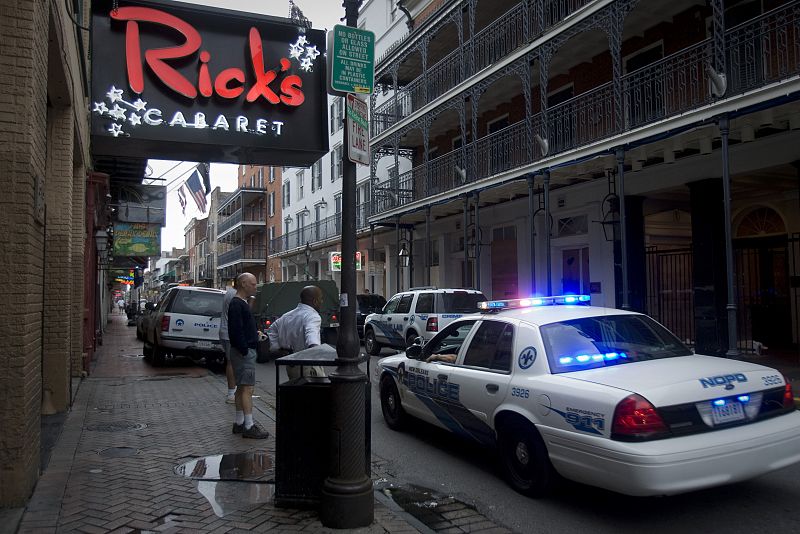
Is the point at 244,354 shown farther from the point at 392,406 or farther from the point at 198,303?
the point at 198,303

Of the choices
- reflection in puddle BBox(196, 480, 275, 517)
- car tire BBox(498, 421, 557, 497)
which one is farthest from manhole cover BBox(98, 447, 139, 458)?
car tire BBox(498, 421, 557, 497)

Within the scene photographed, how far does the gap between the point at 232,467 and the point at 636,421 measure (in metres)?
3.62

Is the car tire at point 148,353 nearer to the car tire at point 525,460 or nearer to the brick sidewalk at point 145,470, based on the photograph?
the brick sidewalk at point 145,470

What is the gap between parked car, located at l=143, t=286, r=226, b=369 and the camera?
1370 centimetres

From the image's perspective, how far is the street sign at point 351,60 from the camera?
15.6 ft

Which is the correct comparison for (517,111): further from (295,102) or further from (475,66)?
(295,102)

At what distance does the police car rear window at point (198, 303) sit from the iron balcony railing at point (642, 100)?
27.9 ft

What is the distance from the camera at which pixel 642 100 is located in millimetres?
14070

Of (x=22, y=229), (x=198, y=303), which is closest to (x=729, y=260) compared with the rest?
(x=22, y=229)

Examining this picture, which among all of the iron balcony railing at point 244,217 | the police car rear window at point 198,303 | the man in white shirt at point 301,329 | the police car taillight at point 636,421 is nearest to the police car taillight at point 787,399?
the police car taillight at point 636,421

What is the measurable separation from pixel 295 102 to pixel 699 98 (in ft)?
29.0

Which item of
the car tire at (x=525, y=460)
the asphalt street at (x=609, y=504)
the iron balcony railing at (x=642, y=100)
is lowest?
the asphalt street at (x=609, y=504)

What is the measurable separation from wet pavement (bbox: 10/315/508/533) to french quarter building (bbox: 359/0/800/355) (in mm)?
7299

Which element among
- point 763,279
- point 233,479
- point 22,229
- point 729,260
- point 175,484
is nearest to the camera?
point 22,229
